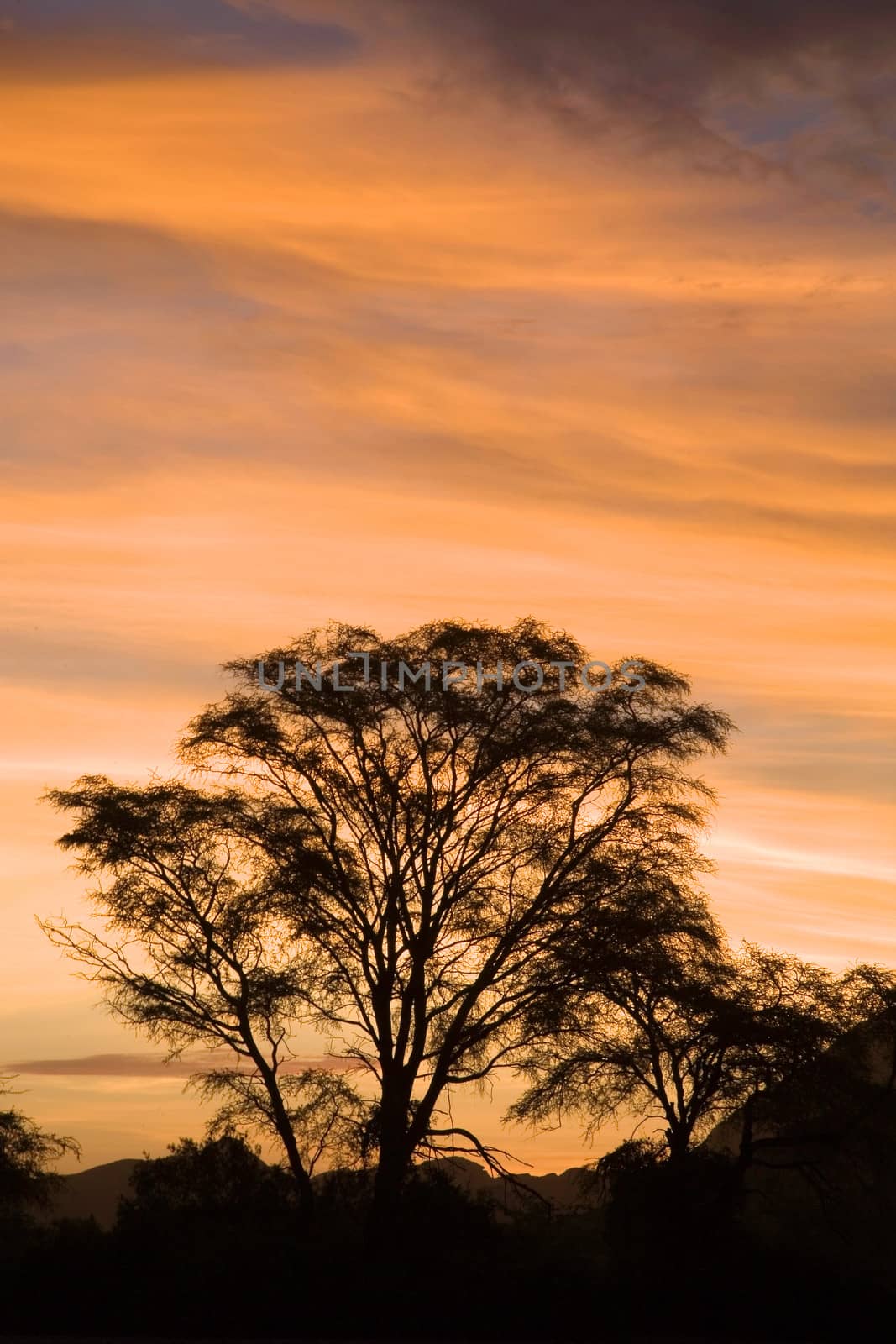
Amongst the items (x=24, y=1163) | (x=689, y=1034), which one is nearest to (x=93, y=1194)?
(x=24, y=1163)

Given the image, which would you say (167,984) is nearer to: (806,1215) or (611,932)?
(611,932)

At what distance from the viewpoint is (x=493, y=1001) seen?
121 ft

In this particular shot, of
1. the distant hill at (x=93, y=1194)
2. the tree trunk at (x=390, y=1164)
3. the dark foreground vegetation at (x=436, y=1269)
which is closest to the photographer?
the dark foreground vegetation at (x=436, y=1269)

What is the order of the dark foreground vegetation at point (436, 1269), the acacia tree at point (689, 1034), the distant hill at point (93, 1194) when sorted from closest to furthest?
the dark foreground vegetation at point (436, 1269), the acacia tree at point (689, 1034), the distant hill at point (93, 1194)

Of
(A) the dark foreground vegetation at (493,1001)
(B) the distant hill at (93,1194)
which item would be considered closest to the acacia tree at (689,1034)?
(A) the dark foreground vegetation at (493,1001)

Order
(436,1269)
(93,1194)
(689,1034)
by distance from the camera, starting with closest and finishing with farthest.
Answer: (436,1269)
(689,1034)
(93,1194)

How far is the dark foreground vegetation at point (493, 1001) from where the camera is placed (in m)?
34.2

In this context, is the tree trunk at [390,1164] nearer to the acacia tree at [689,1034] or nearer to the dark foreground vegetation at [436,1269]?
the dark foreground vegetation at [436,1269]

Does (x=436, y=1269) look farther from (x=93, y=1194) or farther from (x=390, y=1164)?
(x=93, y=1194)

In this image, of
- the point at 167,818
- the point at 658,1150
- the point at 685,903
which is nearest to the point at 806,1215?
the point at 658,1150

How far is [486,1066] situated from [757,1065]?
21.1 ft

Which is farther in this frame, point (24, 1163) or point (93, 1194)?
point (93, 1194)

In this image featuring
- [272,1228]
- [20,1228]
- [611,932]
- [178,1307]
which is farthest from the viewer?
[20,1228]

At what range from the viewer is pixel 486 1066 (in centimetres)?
3619
